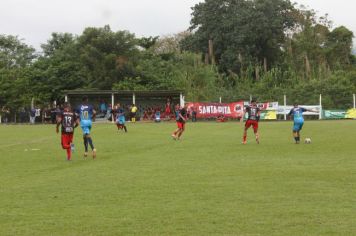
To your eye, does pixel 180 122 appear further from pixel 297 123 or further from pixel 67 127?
pixel 67 127

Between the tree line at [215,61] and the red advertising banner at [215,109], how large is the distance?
3466 mm

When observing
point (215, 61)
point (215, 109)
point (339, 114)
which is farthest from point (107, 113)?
point (215, 61)

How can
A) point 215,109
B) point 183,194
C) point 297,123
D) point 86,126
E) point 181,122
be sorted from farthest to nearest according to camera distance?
point 215,109
point 181,122
point 297,123
point 86,126
point 183,194

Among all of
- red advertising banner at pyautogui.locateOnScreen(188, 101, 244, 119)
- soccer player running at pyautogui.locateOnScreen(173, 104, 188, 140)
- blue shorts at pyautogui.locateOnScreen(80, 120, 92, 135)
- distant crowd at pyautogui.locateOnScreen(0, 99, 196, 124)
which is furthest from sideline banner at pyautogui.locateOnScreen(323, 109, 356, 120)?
blue shorts at pyautogui.locateOnScreen(80, 120, 92, 135)

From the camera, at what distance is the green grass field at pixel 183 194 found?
26.9 feet

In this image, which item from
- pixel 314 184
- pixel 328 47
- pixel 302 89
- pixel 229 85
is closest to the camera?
pixel 314 184

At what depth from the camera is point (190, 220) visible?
336 inches

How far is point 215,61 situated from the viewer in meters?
71.7

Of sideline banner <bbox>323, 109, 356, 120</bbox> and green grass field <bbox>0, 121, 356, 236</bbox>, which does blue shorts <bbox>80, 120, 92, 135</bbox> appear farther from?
sideline banner <bbox>323, 109, 356, 120</bbox>

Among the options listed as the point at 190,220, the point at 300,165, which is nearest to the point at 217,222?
the point at 190,220

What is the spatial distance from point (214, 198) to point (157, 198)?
99 cm

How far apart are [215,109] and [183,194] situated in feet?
139

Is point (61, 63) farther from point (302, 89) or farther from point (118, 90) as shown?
point (302, 89)

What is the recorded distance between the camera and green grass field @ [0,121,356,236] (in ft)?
26.9
